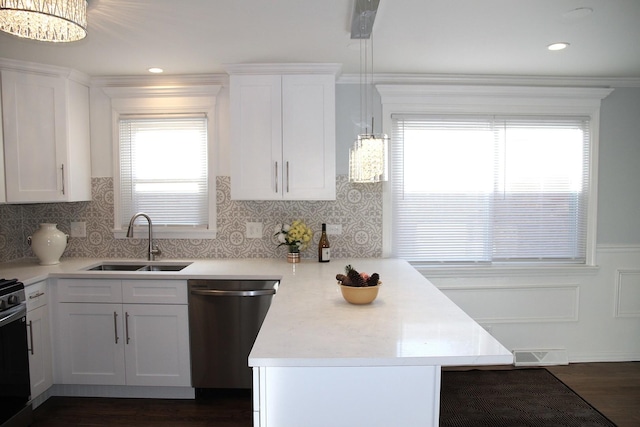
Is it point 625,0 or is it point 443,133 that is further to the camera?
point 443,133

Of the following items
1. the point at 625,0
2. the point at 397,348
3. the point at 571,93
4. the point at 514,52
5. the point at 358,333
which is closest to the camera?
the point at 397,348

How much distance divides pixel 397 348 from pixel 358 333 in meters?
0.20

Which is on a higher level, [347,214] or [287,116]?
[287,116]

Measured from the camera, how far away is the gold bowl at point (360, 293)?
2014mm

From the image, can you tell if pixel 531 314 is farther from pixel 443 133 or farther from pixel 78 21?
pixel 78 21

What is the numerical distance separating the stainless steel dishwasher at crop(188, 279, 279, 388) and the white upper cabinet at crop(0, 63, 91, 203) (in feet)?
4.30

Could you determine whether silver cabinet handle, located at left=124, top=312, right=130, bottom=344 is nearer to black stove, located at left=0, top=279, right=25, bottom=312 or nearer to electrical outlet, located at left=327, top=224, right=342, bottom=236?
black stove, located at left=0, top=279, right=25, bottom=312

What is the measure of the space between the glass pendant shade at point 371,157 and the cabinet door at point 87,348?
2143mm

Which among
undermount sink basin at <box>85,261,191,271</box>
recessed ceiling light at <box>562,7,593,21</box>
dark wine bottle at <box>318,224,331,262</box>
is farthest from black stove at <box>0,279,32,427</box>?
recessed ceiling light at <box>562,7,593,21</box>

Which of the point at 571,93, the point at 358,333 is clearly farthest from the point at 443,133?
the point at 358,333

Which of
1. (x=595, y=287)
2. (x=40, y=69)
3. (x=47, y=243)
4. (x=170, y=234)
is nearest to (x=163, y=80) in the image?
(x=40, y=69)

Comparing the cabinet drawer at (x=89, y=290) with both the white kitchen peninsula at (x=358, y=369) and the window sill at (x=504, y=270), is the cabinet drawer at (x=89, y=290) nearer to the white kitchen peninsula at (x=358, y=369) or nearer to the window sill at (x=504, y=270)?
the white kitchen peninsula at (x=358, y=369)

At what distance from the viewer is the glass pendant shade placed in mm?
1899

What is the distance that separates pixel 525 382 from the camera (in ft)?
10.5
